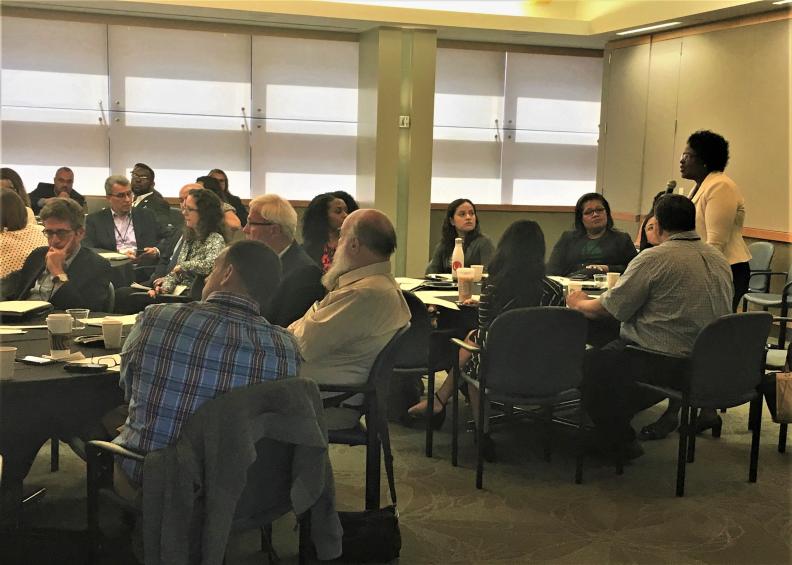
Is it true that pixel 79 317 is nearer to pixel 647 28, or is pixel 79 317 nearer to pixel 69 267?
pixel 69 267

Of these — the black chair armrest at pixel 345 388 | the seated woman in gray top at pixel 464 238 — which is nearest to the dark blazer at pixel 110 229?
the seated woman in gray top at pixel 464 238

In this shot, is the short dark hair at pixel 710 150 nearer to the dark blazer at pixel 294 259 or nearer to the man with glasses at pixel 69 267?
the dark blazer at pixel 294 259

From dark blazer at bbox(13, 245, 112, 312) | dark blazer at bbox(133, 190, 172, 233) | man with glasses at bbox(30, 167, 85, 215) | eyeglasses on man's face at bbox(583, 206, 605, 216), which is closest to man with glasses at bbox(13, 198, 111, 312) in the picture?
dark blazer at bbox(13, 245, 112, 312)

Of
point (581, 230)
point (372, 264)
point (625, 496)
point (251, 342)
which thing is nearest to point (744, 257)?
point (581, 230)

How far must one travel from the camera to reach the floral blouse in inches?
222

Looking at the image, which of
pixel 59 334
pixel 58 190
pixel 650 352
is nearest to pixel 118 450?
pixel 59 334

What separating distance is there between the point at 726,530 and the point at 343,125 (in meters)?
7.00

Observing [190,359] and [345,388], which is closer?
[190,359]

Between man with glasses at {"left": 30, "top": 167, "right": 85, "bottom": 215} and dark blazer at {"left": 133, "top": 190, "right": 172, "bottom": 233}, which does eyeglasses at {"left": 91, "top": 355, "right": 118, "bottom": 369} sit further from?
man with glasses at {"left": 30, "top": 167, "right": 85, "bottom": 215}

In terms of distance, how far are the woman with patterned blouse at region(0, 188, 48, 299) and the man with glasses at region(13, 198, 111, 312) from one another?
0.44 meters

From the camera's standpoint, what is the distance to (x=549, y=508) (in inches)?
153

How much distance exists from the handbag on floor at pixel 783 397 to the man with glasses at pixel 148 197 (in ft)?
17.3

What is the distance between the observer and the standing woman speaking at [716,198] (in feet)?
18.8

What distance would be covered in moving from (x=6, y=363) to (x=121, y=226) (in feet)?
15.7
